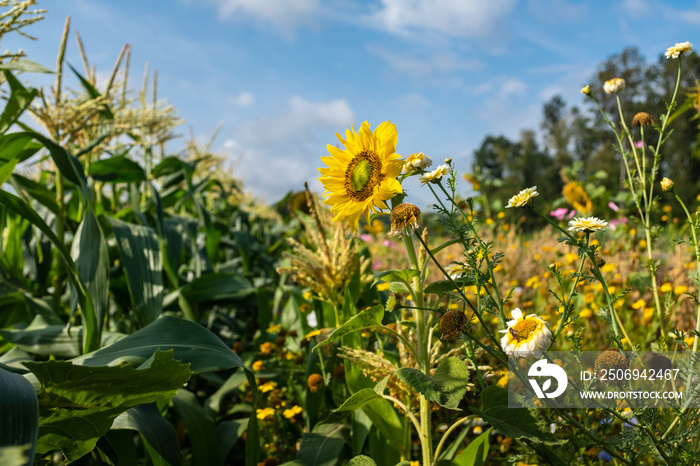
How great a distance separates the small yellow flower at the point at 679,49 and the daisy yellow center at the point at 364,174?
977mm

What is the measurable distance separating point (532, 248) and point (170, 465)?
463cm

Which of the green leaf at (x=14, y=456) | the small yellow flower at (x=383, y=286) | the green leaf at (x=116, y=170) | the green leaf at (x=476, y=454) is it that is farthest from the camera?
the green leaf at (x=116, y=170)

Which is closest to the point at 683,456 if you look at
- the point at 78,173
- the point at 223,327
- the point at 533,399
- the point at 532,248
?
the point at 533,399

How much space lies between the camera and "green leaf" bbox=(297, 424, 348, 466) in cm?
151

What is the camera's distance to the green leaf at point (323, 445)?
151 cm

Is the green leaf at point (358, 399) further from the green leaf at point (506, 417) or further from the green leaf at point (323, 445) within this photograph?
the green leaf at point (323, 445)

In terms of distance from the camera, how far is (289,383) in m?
1.99

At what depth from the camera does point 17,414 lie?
731 millimetres

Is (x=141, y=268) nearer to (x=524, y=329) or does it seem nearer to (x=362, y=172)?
(x=362, y=172)

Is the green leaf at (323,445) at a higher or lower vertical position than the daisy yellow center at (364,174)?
lower

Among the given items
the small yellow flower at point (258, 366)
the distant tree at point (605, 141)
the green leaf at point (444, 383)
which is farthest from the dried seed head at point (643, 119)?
the distant tree at point (605, 141)

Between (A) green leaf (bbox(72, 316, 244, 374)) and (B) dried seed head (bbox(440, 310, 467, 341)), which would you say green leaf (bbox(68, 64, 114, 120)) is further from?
(B) dried seed head (bbox(440, 310, 467, 341))

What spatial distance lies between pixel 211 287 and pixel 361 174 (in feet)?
4.46

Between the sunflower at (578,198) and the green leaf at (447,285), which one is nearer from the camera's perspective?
the green leaf at (447,285)
